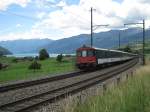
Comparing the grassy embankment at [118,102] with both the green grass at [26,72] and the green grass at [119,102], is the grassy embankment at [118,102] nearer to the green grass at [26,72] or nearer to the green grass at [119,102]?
the green grass at [119,102]

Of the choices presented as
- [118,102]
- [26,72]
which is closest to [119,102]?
[118,102]

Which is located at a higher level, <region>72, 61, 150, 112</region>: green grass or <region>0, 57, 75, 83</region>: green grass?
<region>72, 61, 150, 112</region>: green grass

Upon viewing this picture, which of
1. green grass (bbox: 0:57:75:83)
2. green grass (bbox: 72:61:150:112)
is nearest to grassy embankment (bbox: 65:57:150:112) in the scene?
green grass (bbox: 72:61:150:112)

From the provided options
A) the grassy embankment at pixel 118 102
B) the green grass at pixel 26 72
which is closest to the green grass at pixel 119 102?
the grassy embankment at pixel 118 102

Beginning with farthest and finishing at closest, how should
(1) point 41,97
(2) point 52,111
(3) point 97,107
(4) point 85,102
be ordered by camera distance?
(1) point 41,97 → (2) point 52,111 → (4) point 85,102 → (3) point 97,107

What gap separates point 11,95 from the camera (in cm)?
1956

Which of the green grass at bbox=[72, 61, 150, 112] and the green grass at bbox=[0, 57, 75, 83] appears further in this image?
the green grass at bbox=[0, 57, 75, 83]

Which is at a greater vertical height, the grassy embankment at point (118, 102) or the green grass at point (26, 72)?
the grassy embankment at point (118, 102)

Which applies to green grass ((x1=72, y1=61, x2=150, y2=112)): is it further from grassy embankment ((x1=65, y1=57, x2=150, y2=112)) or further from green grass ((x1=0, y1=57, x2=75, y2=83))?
green grass ((x1=0, y1=57, x2=75, y2=83))

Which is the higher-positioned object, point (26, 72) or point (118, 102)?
point (118, 102)

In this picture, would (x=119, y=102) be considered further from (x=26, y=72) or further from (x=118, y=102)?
(x=26, y=72)

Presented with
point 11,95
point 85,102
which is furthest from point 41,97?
point 85,102

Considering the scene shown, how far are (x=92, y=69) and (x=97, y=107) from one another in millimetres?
35286

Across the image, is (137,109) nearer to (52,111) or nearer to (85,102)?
(85,102)
